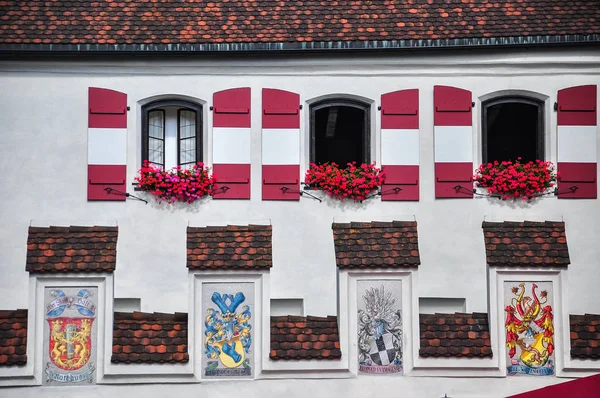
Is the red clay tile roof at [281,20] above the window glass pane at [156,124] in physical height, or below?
above

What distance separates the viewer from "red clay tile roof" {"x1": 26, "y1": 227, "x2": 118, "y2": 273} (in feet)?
40.2

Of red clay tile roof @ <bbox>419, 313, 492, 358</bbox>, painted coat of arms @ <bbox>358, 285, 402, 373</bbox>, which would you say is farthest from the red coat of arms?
red clay tile roof @ <bbox>419, 313, 492, 358</bbox>

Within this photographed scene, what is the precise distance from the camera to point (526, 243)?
1263cm

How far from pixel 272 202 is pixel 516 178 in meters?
3.08

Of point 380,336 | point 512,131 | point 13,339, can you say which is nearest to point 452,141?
point 512,131

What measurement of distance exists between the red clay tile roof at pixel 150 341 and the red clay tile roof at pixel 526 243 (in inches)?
149

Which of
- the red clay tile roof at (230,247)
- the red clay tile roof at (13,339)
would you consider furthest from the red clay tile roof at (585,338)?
the red clay tile roof at (13,339)

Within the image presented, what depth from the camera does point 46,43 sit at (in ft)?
43.0

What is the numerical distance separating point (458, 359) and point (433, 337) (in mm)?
387

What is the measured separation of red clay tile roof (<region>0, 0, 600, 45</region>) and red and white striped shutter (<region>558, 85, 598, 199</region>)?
825 millimetres

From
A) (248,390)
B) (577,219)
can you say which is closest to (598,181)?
(577,219)

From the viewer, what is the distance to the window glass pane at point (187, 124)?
1357 cm

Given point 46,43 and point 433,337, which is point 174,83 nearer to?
point 46,43

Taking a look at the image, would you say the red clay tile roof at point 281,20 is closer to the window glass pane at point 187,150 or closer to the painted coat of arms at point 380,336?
the window glass pane at point 187,150
